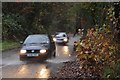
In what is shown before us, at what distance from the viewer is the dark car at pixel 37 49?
19.9 meters

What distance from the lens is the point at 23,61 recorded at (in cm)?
2022

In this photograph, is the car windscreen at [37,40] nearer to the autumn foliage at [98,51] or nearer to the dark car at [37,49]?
the dark car at [37,49]

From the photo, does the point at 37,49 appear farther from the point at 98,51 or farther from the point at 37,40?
the point at 98,51

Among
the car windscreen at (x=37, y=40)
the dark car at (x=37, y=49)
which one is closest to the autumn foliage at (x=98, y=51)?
the dark car at (x=37, y=49)

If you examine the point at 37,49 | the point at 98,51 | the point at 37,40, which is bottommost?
the point at 37,49

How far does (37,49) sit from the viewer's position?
65.9ft

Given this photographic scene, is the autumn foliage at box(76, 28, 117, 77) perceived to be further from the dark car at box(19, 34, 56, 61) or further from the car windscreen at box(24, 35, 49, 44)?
the car windscreen at box(24, 35, 49, 44)

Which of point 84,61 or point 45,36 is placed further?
point 45,36

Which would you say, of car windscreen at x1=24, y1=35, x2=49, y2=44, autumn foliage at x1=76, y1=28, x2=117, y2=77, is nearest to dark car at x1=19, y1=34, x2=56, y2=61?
car windscreen at x1=24, y1=35, x2=49, y2=44

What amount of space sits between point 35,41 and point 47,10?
3230cm

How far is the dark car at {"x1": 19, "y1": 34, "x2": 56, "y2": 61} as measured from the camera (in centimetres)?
1992

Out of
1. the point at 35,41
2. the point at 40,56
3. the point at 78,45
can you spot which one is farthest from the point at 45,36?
the point at 78,45

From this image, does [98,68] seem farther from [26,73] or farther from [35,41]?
[35,41]

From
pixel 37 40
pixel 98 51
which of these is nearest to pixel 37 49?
pixel 37 40
